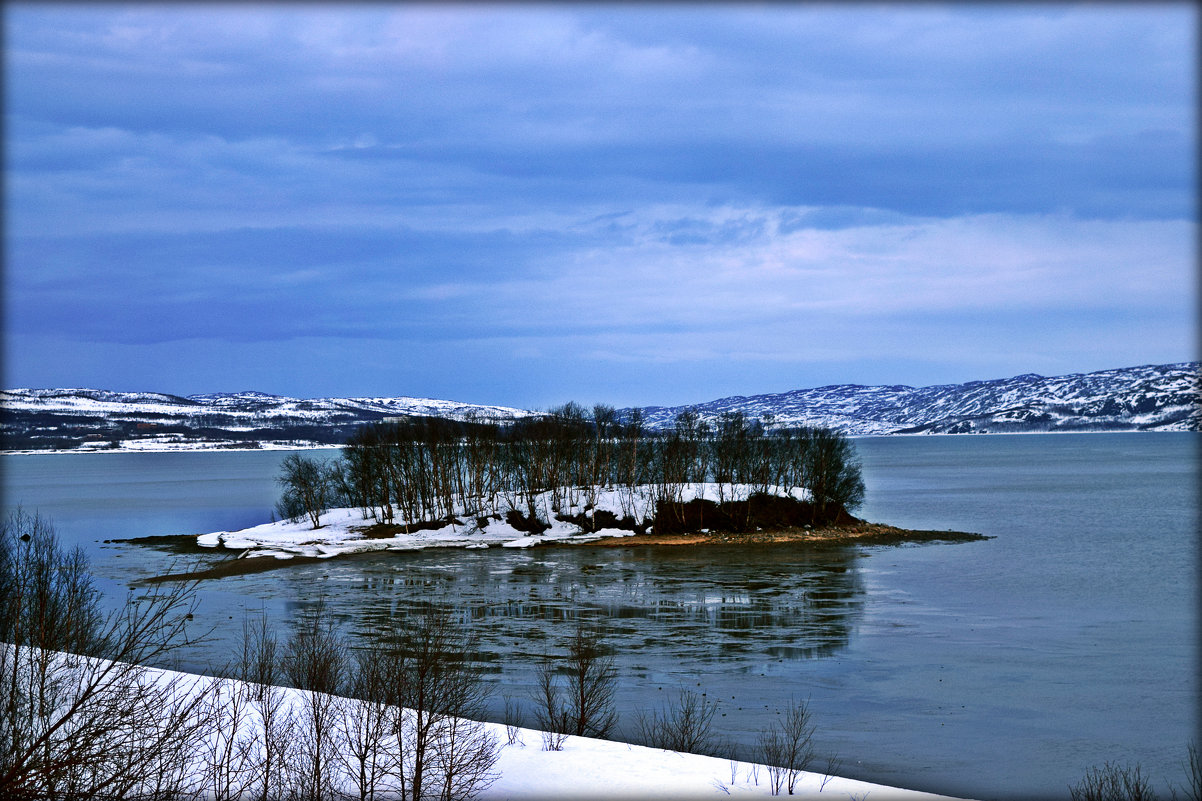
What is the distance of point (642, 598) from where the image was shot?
148 ft

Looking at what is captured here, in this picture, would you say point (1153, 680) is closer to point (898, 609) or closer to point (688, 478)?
point (898, 609)

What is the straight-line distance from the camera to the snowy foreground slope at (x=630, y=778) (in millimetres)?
16891

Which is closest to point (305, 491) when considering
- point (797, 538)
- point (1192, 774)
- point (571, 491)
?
point (571, 491)

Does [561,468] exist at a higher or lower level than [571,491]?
higher

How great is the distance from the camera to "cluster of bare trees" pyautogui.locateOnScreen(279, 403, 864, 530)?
76.7 metres

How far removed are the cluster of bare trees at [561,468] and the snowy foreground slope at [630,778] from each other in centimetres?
5459

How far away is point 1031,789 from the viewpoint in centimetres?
2000

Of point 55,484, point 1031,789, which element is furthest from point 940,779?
point 55,484

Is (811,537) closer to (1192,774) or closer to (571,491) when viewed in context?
(571,491)

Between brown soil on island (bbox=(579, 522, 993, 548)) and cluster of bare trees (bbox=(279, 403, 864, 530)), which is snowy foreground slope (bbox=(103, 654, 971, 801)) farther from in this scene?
cluster of bare trees (bbox=(279, 403, 864, 530))

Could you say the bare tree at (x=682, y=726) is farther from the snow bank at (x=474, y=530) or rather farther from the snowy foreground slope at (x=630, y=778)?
the snow bank at (x=474, y=530)

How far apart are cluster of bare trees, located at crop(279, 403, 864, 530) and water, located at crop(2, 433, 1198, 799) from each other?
9372mm

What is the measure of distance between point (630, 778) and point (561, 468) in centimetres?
6575

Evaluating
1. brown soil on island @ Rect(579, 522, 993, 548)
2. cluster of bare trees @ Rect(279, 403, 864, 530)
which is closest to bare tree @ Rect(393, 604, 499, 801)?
brown soil on island @ Rect(579, 522, 993, 548)
